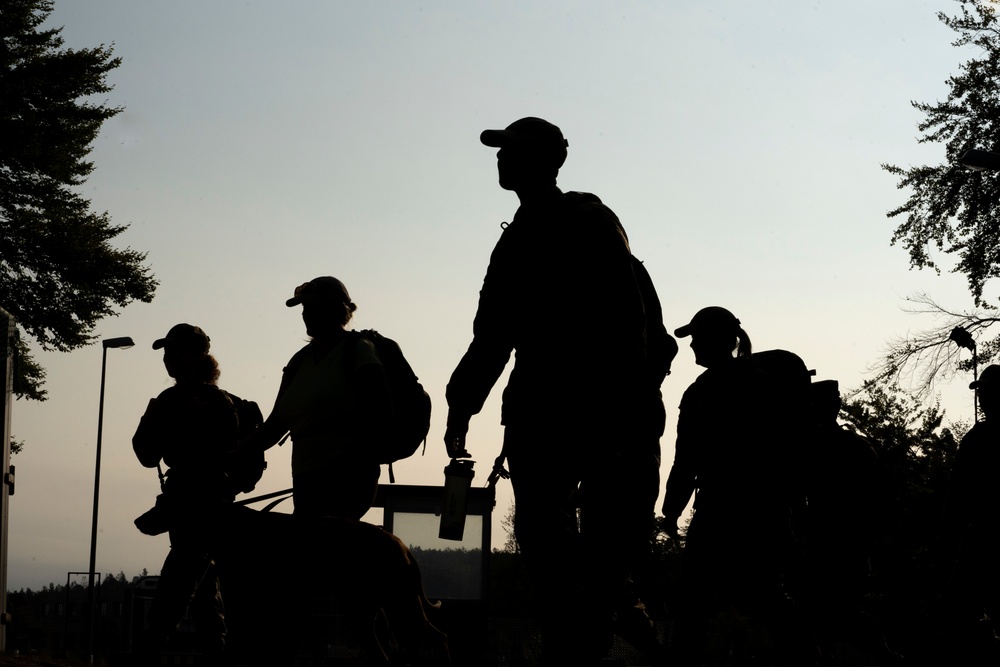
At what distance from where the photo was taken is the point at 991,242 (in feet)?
103

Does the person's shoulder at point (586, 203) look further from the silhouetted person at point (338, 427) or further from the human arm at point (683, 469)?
the human arm at point (683, 469)

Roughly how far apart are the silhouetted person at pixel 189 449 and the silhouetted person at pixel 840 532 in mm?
3150

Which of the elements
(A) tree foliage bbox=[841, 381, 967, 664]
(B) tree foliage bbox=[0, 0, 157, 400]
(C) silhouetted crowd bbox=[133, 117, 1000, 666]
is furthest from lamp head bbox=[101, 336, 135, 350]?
(C) silhouetted crowd bbox=[133, 117, 1000, 666]

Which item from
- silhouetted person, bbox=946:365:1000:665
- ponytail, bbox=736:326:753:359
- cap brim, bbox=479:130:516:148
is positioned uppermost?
cap brim, bbox=479:130:516:148

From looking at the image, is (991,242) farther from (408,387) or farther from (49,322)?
(408,387)

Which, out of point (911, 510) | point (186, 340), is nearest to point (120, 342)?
point (911, 510)

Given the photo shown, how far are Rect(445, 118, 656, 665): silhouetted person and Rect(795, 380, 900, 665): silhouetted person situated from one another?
2763mm

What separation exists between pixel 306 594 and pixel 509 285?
1.59m

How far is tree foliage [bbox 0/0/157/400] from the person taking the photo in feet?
109

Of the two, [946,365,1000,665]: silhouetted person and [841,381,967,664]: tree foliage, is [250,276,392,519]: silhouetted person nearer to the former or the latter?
[946,365,1000,665]: silhouetted person

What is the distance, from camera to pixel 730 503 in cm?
668

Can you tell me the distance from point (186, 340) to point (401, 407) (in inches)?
72.6

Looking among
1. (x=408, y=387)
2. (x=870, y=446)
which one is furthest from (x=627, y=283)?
(x=870, y=446)

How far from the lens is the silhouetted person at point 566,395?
15.1 ft
